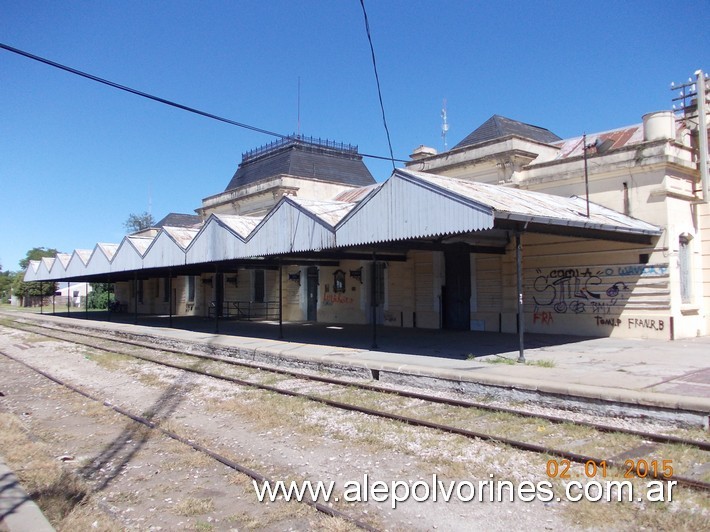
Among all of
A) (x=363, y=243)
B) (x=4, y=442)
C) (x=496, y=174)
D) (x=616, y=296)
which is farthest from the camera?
(x=496, y=174)

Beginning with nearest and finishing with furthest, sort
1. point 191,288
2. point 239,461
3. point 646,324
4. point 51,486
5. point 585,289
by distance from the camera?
point 51,486 → point 239,461 → point 646,324 → point 585,289 → point 191,288

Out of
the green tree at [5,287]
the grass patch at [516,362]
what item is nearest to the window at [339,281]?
the grass patch at [516,362]

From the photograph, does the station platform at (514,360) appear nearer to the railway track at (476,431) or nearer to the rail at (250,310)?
the railway track at (476,431)

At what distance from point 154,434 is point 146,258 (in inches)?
676

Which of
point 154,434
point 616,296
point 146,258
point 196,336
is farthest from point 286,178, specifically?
point 154,434

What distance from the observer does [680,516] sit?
4.45 metres

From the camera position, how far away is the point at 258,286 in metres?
30.5

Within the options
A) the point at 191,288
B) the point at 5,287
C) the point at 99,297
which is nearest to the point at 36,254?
the point at 5,287

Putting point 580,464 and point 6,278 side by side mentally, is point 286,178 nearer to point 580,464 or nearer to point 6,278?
point 580,464

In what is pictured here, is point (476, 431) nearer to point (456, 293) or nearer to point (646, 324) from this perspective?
point (646, 324)

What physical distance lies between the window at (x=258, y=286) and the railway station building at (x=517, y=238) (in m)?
7.04

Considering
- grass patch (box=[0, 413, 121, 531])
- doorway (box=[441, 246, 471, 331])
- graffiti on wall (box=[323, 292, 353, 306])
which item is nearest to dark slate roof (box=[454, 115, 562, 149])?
doorway (box=[441, 246, 471, 331])

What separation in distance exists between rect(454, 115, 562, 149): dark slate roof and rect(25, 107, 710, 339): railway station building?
0.28 feet

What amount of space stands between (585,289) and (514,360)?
586cm
